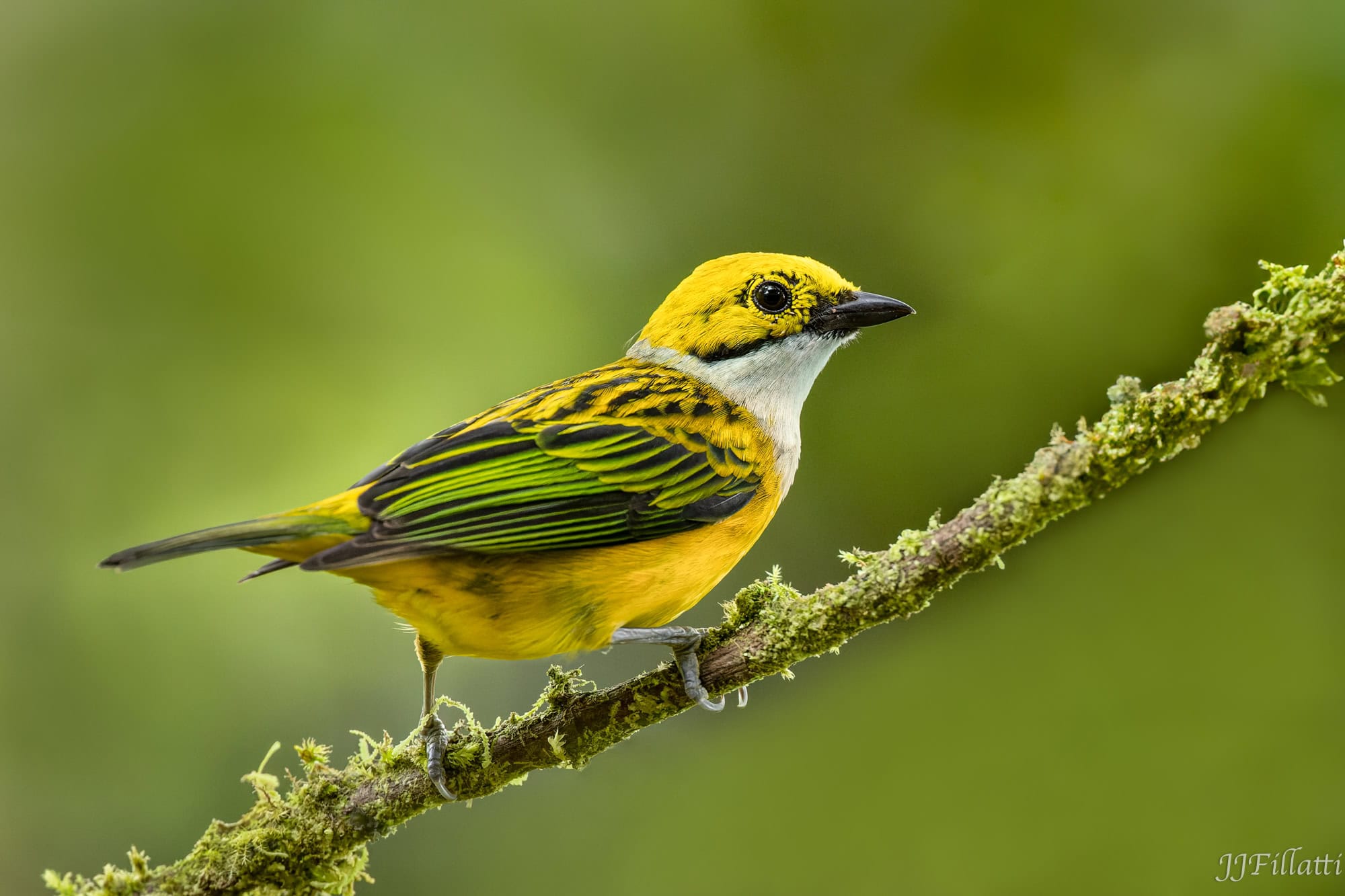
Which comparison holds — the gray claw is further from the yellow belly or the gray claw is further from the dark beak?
the dark beak

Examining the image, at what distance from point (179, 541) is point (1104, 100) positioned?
17.1 ft

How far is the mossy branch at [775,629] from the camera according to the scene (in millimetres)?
2633

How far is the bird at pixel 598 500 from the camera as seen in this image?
3.37m

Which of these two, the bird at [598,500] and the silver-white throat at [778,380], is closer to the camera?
the bird at [598,500]

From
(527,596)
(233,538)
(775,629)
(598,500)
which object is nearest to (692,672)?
(775,629)

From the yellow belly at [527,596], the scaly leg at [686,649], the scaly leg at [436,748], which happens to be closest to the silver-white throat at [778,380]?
the yellow belly at [527,596]

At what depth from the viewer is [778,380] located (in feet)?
14.4

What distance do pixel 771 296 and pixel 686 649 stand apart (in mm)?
1674

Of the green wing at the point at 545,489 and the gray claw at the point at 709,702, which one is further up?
the green wing at the point at 545,489

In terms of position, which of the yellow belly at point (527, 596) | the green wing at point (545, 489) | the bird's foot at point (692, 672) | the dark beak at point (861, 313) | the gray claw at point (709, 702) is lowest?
the gray claw at point (709, 702)
